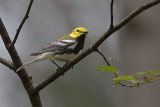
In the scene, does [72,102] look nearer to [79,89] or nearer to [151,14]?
[79,89]

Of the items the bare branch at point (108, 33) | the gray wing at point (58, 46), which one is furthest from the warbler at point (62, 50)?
the bare branch at point (108, 33)

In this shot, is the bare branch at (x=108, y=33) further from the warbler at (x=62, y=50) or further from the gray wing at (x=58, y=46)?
the gray wing at (x=58, y=46)

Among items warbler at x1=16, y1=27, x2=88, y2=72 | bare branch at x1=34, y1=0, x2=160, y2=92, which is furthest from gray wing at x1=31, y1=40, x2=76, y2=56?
bare branch at x1=34, y1=0, x2=160, y2=92

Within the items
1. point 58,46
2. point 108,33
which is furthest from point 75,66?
point 108,33

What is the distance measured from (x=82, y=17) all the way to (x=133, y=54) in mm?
4890

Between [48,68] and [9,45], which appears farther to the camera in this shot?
[48,68]

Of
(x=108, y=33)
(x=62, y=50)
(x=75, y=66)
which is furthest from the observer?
(x=75, y=66)

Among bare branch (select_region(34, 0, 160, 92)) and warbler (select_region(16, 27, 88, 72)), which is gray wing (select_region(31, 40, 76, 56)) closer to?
warbler (select_region(16, 27, 88, 72))

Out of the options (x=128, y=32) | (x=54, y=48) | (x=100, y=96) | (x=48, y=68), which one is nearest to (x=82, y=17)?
(x=48, y=68)

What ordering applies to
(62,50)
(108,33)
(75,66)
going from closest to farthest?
(108,33), (62,50), (75,66)

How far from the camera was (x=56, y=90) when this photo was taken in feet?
27.5

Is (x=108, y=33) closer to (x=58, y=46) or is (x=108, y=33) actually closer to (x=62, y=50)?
(x=62, y=50)

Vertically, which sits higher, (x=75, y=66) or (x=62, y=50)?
(x=62, y=50)

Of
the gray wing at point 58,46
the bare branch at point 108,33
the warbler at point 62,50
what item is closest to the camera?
the bare branch at point 108,33
